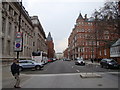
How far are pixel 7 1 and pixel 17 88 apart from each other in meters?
21.4

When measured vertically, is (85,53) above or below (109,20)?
below

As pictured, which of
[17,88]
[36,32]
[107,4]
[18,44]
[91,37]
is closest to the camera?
[17,88]

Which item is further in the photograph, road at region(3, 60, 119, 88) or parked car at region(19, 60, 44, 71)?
parked car at region(19, 60, 44, 71)

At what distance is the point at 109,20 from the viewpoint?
30.3 meters

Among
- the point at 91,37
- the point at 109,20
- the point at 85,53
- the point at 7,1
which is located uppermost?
the point at 7,1

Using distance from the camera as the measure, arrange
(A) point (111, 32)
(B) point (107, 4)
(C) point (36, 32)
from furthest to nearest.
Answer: (C) point (36, 32)
(A) point (111, 32)
(B) point (107, 4)

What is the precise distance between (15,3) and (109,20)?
2063cm

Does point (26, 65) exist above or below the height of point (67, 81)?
above

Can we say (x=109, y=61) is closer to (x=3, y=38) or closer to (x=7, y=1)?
(x=3, y=38)

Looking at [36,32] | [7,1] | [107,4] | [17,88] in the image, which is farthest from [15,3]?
[36,32]

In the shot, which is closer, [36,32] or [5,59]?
[5,59]

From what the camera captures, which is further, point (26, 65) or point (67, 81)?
point (26, 65)

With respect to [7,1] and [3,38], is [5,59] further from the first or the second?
[7,1]

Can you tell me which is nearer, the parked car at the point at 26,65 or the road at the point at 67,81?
the road at the point at 67,81
